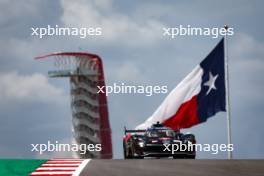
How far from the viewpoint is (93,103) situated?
13800 cm

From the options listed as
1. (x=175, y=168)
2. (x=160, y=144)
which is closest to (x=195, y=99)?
(x=160, y=144)

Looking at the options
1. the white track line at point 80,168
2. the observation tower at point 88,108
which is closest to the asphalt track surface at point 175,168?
the white track line at point 80,168

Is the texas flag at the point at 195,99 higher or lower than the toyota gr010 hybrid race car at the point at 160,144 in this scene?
higher

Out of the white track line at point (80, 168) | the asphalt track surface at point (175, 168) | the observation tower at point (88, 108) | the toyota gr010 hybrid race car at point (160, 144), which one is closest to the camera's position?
the white track line at point (80, 168)

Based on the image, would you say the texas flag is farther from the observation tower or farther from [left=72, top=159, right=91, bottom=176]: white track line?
the observation tower

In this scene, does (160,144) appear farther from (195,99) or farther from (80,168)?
(80,168)

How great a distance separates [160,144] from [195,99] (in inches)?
87.7

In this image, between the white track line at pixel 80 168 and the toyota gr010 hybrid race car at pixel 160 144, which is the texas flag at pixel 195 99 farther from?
the white track line at pixel 80 168

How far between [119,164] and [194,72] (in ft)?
28.4

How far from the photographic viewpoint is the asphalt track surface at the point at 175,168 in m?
17.2

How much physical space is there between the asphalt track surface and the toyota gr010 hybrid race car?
5225 mm

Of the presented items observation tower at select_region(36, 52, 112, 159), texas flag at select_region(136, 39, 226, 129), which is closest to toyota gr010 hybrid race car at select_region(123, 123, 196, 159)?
texas flag at select_region(136, 39, 226, 129)

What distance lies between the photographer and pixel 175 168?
18328 millimetres

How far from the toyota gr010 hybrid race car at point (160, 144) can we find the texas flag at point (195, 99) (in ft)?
1.47
